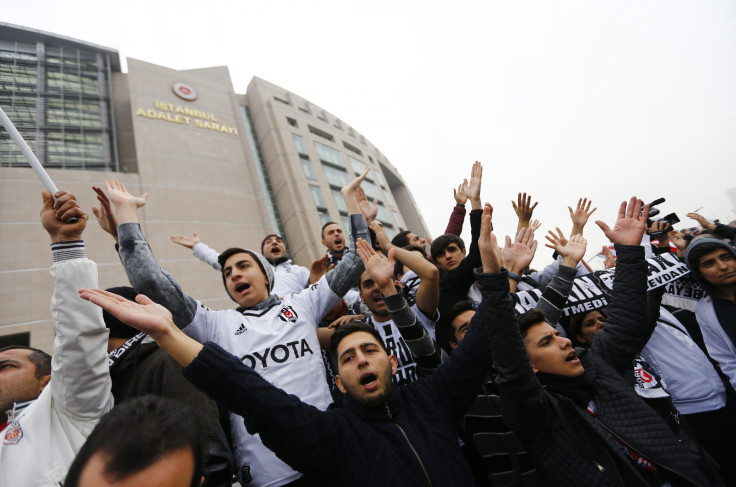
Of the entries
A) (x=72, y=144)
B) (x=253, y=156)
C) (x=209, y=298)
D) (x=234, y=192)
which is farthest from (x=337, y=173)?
(x=72, y=144)

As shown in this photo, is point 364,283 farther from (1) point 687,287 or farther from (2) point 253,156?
(2) point 253,156

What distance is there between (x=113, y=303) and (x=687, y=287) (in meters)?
4.40

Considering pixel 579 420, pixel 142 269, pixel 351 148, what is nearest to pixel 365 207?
pixel 142 269

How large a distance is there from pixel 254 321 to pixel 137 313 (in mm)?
939

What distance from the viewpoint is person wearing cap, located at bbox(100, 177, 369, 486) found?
1824mm

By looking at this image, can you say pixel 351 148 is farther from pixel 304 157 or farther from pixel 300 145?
pixel 304 157

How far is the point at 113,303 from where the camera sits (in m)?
1.33

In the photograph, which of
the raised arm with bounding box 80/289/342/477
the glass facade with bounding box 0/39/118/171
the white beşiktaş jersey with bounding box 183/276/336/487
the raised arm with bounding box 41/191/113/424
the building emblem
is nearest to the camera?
the raised arm with bounding box 80/289/342/477

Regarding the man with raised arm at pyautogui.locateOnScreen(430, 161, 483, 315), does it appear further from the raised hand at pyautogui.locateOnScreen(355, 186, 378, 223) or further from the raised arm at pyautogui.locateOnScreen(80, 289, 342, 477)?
the raised arm at pyautogui.locateOnScreen(80, 289, 342, 477)

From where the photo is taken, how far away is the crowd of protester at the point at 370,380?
51.1 inches

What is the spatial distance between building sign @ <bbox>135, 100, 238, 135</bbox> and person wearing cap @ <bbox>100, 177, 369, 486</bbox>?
19643 mm

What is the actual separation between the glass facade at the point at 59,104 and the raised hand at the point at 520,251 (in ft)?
67.1

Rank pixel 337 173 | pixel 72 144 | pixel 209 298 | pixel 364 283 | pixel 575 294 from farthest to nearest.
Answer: pixel 337 173 → pixel 72 144 → pixel 209 298 → pixel 364 283 → pixel 575 294

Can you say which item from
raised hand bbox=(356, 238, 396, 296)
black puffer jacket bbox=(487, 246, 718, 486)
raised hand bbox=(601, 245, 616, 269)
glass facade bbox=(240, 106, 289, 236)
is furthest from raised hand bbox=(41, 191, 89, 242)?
glass facade bbox=(240, 106, 289, 236)
